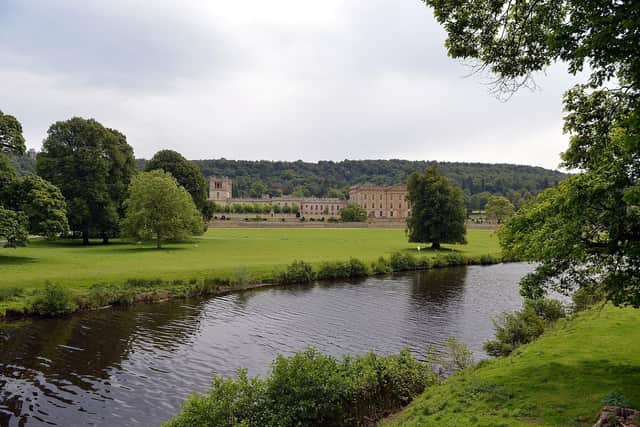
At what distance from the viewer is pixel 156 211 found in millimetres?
40625

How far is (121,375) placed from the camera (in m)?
12.7

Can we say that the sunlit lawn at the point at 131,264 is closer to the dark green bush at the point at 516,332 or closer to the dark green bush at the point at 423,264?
the dark green bush at the point at 423,264

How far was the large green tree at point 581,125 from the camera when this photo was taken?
6.13 metres

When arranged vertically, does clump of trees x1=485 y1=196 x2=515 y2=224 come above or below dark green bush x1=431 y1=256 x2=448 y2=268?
above

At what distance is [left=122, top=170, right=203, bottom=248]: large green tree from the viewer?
3959 centimetres

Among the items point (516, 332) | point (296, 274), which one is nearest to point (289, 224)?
point (296, 274)

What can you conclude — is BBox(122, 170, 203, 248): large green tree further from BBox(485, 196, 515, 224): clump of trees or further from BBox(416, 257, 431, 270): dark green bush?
BBox(485, 196, 515, 224): clump of trees

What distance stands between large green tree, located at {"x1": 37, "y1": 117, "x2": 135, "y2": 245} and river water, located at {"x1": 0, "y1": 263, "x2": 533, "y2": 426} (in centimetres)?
2317

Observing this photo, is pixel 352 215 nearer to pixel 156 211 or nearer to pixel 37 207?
pixel 156 211

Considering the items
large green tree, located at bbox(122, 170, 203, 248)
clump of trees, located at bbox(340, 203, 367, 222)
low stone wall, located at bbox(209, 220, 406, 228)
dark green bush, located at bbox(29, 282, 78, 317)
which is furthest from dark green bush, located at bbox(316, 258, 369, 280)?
clump of trees, located at bbox(340, 203, 367, 222)

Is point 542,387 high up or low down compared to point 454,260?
up

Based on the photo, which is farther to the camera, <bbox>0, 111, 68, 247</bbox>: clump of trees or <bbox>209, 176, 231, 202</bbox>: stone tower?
<bbox>209, 176, 231, 202</bbox>: stone tower

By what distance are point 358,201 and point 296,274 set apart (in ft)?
Result: 344

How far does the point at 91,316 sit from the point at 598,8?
Answer: 19617mm
